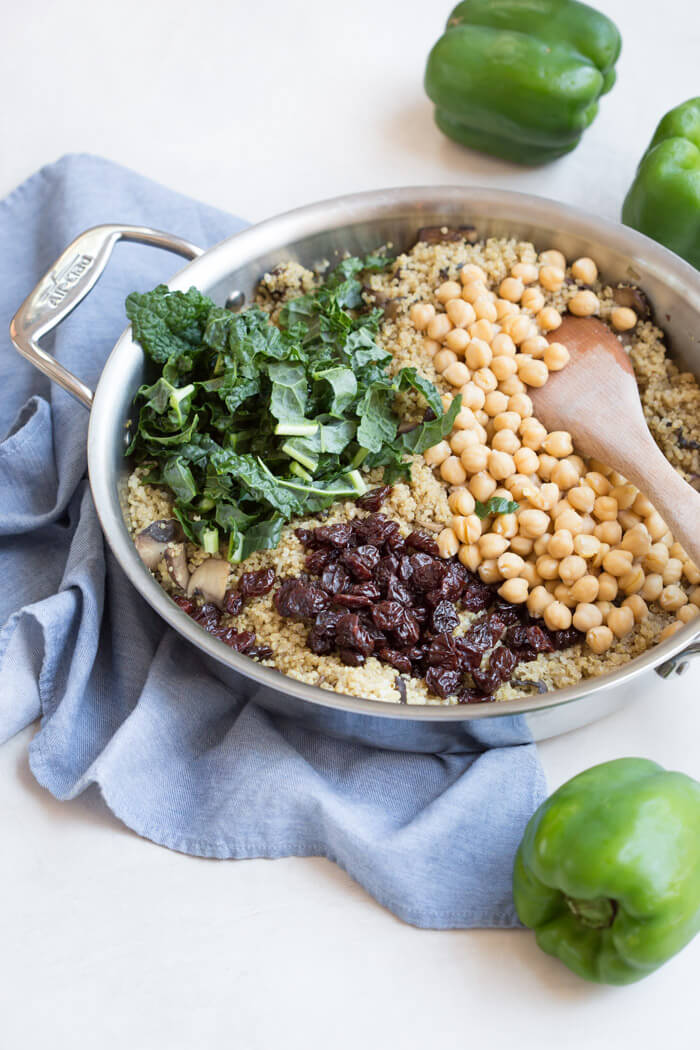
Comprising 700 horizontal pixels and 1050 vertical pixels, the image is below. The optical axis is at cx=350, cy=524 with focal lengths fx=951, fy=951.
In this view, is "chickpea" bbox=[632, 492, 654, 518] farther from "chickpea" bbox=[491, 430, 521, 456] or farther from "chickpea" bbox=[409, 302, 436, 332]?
"chickpea" bbox=[409, 302, 436, 332]

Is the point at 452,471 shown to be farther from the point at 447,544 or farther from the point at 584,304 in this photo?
the point at 584,304

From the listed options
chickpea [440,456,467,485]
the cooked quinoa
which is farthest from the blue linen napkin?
chickpea [440,456,467,485]

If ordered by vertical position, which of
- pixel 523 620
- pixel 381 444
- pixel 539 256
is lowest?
pixel 523 620

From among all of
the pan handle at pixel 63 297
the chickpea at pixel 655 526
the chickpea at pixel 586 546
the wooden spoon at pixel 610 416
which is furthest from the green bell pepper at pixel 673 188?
the pan handle at pixel 63 297

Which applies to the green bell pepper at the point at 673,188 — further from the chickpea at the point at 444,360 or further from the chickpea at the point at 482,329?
the chickpea at the point at 444,360

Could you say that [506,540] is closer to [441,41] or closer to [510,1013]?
[510,1013]

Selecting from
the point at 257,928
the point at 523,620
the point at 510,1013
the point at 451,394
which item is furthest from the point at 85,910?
the point at 451,394

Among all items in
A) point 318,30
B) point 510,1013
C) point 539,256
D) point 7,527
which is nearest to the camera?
point 510,1013
